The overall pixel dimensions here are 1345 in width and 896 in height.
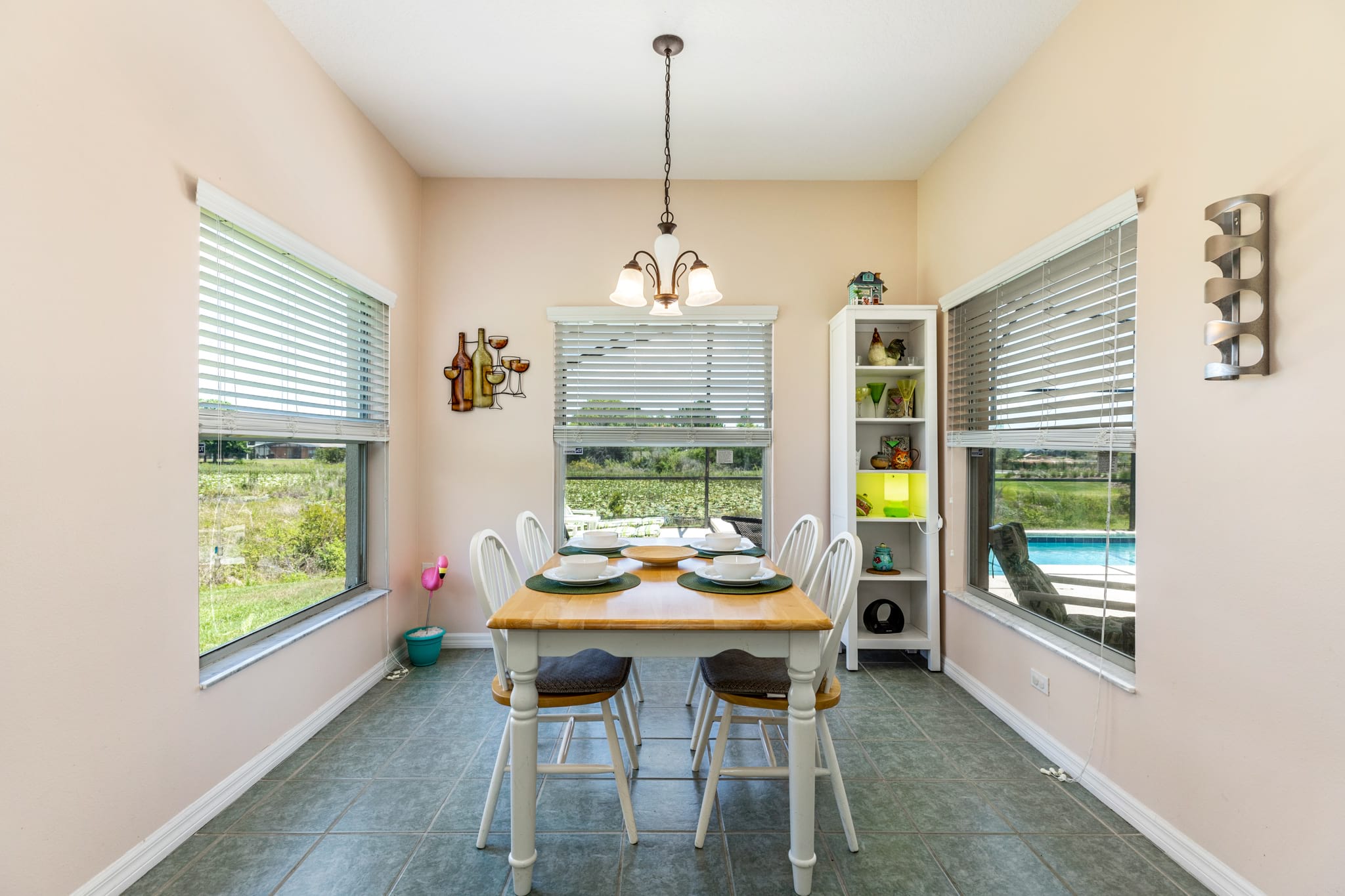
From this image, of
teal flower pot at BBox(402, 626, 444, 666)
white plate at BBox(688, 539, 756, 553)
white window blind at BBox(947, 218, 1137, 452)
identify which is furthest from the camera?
teal flower pot at BBox(402, 626, 444, 666)

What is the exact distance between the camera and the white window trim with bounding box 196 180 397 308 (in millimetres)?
2012

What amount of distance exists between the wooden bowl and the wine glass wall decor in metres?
1.47

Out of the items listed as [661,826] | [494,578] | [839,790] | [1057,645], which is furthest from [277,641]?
[1057,645]

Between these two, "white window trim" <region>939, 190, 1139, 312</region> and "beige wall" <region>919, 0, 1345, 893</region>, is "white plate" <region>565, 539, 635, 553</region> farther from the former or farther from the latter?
"white window trim" <region>939, 190, 1139, 312</region>

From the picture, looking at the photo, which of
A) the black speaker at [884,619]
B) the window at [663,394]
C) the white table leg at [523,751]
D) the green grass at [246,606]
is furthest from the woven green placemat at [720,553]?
the green grass at [246,606]

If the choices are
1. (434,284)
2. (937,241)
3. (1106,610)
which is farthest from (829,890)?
(434,284)

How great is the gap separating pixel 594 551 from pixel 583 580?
24.7 inches

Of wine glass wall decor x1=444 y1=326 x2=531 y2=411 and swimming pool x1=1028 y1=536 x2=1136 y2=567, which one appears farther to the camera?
wine glass wall decor x1=444 y1=326 x2=531 y2=411

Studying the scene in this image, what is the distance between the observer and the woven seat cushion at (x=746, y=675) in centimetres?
192

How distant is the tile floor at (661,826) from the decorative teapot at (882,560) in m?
0.97

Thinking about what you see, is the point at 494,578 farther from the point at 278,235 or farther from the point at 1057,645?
the point at 1057,645

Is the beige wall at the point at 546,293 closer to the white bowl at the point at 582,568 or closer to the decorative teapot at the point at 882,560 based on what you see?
the decorative teapot at the point at 882,560

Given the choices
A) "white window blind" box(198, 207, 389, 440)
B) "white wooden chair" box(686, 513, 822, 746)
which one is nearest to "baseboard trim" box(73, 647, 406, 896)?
"white window blind" box(198, 207, 389, 440)

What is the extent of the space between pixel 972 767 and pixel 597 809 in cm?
140
